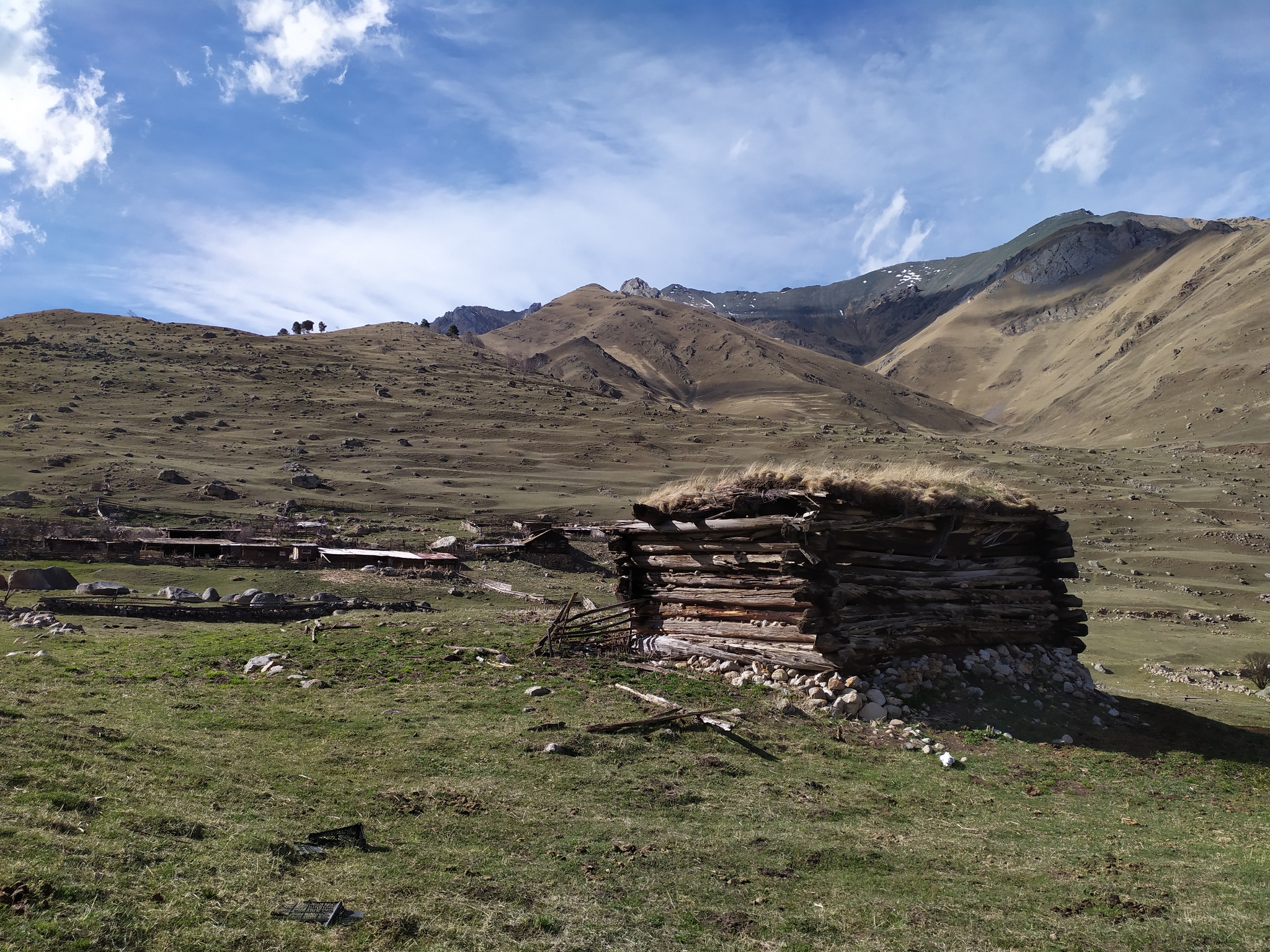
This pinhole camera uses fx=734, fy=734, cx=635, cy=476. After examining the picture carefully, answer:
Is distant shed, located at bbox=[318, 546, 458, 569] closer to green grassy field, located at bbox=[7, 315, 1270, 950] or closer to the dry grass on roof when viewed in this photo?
green grassy field, located at bbox=[7, 315, 1270, 950]

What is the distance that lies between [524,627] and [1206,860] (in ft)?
49.7

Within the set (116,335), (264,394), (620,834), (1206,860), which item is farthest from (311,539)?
(116,335)

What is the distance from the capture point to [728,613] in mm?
16344

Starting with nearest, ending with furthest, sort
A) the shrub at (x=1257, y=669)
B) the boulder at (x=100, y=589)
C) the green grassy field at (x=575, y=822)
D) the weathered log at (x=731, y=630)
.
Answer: the green grassy field at (x=575, y=822) → the weathered log at (x=731, y=630) → the shrub at (x=1257, y=669) → the boulder at (x=100, y=589)

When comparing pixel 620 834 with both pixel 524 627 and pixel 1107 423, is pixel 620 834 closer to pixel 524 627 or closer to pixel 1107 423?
pixel 524 627

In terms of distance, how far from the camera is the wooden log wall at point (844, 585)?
1441cm

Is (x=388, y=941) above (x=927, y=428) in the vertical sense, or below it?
below

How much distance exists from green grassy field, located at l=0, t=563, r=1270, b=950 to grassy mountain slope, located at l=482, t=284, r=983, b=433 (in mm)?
122833

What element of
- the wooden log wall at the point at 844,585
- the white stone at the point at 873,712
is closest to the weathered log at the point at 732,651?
the wooden log wall at the point at 844,585

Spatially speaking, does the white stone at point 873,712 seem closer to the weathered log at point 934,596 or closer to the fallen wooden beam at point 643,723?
the weathered log at point 934,596

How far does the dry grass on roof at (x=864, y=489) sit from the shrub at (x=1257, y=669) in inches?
376

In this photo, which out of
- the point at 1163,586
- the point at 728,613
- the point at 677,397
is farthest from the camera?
the point at 677,397

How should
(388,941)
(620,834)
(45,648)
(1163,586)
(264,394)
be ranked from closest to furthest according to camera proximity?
1. (388,941)
2. (620,834)
3. (45,648)
4. (1163,586)
5. (264,394)

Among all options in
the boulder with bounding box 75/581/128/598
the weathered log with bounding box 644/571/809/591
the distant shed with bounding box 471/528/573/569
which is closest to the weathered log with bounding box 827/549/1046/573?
the weathered log with bounding box 644/571/809/591
